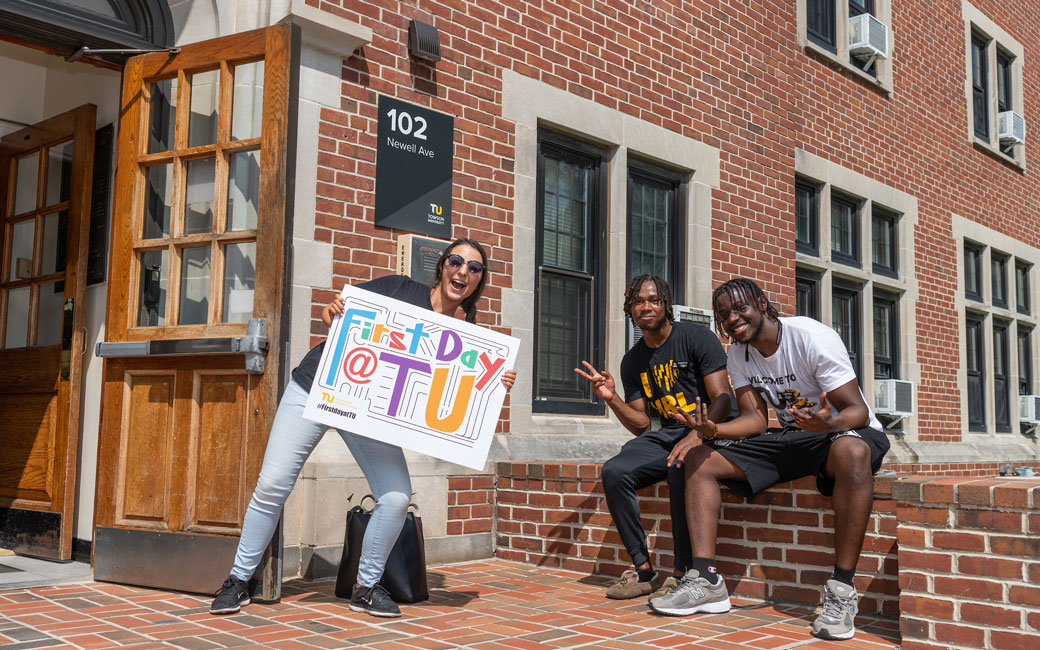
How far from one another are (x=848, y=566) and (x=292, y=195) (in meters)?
3.07

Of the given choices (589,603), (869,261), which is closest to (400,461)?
(589,603)

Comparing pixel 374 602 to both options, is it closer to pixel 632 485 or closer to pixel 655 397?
pixel 632 485

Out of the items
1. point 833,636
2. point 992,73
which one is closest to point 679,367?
point 833,636

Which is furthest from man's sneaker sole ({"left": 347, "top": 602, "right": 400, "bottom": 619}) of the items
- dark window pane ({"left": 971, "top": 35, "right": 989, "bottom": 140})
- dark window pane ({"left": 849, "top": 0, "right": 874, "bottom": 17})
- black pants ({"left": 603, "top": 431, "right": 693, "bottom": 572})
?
dark window pane ({"left": 971, "top": 35, "right": 989, "bottom": 140})

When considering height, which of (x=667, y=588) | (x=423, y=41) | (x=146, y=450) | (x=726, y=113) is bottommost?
(x=667, y=588)

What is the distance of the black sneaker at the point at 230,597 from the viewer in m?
4.36

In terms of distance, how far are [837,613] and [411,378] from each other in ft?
6.94

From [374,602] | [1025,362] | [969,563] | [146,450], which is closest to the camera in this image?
[969,563]

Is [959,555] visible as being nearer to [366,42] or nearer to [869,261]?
[366,42]

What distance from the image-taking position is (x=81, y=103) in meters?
6.30

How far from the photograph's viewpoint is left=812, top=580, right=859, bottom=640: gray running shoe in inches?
161

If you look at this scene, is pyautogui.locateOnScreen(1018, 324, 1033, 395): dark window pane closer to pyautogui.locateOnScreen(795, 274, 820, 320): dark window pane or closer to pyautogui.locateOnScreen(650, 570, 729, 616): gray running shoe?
pyautogui.locateOnScreen(795, 274, 820, 320): dark window pane

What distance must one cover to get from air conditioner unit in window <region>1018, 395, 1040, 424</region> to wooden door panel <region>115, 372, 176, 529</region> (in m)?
11.6

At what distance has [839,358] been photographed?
436cm
